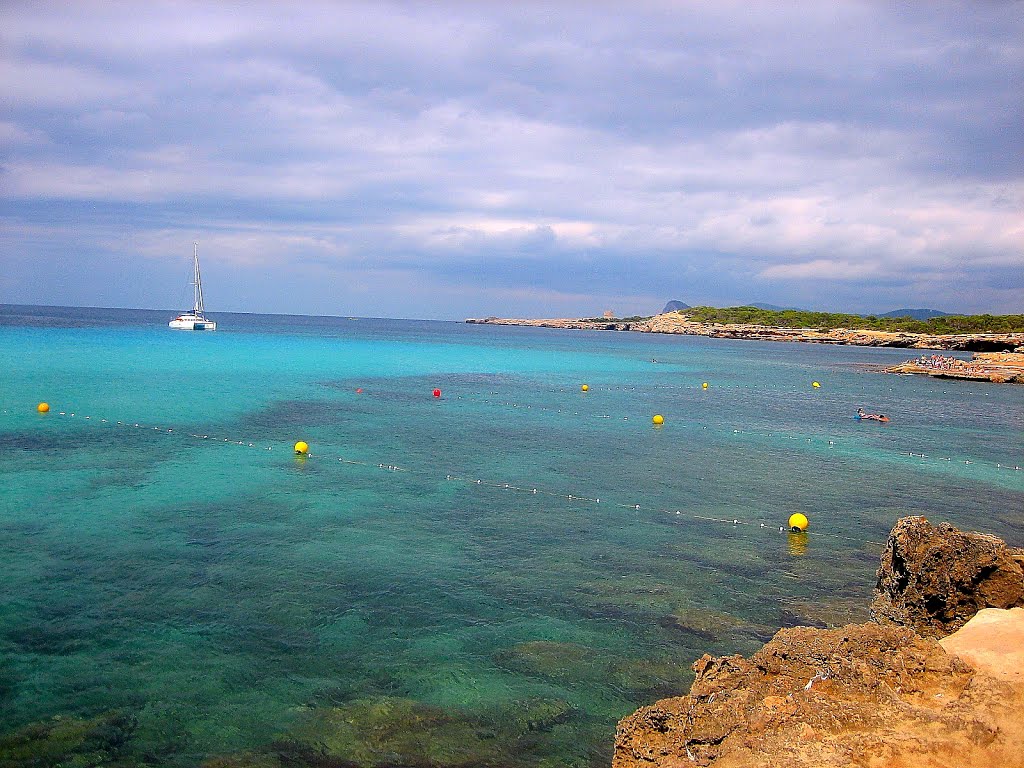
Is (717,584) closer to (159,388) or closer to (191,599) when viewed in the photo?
(191,599)

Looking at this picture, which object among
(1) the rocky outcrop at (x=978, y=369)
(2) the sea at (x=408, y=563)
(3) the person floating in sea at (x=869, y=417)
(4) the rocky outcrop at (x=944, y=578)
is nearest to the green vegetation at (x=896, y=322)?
(1) the rocky outcrop at (x=978, y=369)

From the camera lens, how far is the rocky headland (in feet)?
20.0

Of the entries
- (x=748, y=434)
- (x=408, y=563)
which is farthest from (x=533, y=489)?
(x=748, y=434)

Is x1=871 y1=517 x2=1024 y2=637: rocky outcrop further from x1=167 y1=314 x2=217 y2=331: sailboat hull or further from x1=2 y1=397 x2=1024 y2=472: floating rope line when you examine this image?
x1=167 y1=314 x2=217 y2=331: sailboat hull

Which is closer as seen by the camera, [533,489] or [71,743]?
[71,743]

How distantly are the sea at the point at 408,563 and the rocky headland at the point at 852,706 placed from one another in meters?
2.16

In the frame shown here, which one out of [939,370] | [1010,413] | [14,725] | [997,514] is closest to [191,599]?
[14,725]

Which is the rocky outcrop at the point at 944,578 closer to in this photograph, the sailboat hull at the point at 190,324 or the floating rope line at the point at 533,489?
the floating rope line at the point at 533,489

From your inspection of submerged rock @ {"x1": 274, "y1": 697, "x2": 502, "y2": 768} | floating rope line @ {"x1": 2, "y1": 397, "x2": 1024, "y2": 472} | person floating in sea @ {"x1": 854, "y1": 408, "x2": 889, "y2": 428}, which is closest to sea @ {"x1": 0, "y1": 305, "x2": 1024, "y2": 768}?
submerged rock @ {"x1": 274, "y1": 697, "x2": 502, "y2": 768}

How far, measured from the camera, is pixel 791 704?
6.93 meters

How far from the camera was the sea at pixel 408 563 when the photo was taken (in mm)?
9453

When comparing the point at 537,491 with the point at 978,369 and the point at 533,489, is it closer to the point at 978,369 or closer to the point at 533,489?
the point at 533,489

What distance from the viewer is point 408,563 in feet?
49.1

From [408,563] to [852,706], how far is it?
9.85m
